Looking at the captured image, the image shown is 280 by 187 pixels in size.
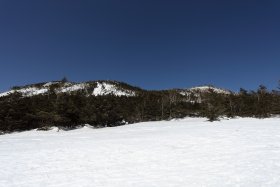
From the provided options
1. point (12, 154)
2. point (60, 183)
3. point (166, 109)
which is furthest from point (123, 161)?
point (166, 109)

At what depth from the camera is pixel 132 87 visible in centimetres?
15200

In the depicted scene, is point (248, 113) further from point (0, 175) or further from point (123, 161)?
Result: point (0, 175)

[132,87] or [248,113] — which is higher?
[132,87]

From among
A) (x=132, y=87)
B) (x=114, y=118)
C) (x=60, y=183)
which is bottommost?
(x=60, y=183)

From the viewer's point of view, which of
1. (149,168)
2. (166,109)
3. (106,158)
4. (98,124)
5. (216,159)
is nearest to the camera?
(149,168)

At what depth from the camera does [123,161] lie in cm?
1085

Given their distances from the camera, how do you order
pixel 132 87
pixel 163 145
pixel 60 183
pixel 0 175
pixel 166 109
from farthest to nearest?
pixel 132 87, pixel 166 109, pixel 163 145, pixel 0 175, pixel 60 183

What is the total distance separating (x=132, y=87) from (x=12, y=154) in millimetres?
139021

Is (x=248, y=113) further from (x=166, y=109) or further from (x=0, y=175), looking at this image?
(x=0, y=175)

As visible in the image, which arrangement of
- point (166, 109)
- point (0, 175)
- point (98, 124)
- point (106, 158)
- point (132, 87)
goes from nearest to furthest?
point (0, 175) < point (106, 158) < point (98, 124) < point (166, 109) < point (132, 87)

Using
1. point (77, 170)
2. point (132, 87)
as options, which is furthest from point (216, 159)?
point (132, 87)

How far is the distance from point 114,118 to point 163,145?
19352 mm

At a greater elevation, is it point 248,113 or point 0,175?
point 248,113

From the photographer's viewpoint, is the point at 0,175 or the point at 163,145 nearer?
the point at 0,175
